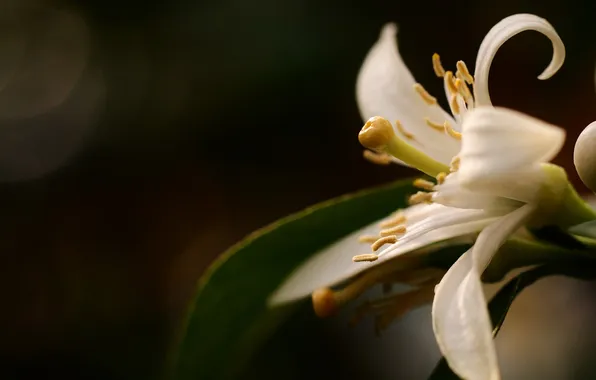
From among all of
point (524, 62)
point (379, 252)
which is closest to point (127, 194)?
point (524, 62)

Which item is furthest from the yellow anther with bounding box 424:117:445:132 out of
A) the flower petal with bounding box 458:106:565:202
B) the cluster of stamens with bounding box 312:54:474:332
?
the flower petal with bounding box 458:106:565:202

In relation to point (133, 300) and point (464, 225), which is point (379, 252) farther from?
point (133, 300)

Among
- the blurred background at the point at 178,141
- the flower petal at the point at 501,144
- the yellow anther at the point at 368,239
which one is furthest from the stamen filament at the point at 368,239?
the blurred background at the point at 178,141

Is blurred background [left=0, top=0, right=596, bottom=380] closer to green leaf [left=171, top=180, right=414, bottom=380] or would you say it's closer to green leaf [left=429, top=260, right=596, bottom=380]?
green leaf [left=171, top=180, right=414, bottom=380]

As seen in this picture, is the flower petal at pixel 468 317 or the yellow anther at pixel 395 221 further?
the yellow anther at pixel 395 221

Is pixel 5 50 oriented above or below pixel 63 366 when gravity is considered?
above

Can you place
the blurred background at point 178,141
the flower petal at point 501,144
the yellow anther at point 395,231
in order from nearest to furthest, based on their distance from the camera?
the flower petal at point 501,144, the yellow anther at point 395,231, the blurred background at point 178,141

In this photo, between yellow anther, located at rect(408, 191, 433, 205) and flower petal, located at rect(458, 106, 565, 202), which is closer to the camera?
flower petal, located at rect(458, 106, 565, 202)

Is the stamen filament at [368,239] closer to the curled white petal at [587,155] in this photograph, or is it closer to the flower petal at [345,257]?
the flower petal at [345,257]
